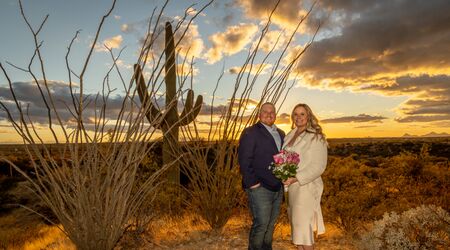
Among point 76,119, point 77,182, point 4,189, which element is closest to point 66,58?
point 76,119

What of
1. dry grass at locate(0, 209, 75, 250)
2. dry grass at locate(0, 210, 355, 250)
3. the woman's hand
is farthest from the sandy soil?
the woman's hand

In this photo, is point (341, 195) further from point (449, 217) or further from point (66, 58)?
point (66, 58)

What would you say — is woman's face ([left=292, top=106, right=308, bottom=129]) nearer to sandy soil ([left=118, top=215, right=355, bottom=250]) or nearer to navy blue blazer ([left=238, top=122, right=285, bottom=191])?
navy blue blazer ([left=238, top=122, right=285, bottom=191])

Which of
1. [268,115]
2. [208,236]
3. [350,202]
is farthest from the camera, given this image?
[350,202]

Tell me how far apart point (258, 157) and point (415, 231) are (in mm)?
1692

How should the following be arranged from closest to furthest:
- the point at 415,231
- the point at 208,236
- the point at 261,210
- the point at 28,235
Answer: the point at 261,210 < the point at 415,231 < the point at 208,236 < the point at 28,235

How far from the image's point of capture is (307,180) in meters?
3.23

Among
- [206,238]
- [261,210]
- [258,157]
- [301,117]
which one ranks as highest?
[301,117]

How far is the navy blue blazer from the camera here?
134 inches

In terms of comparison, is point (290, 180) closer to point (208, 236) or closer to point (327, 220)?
point (208, 236)

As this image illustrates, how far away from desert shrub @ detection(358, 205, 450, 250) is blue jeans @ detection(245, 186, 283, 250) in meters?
1.18

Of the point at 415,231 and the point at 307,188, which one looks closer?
the point at 307,188

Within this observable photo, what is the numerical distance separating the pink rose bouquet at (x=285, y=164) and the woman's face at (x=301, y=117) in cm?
24

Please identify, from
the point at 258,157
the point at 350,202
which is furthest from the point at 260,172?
the point at 350,202
